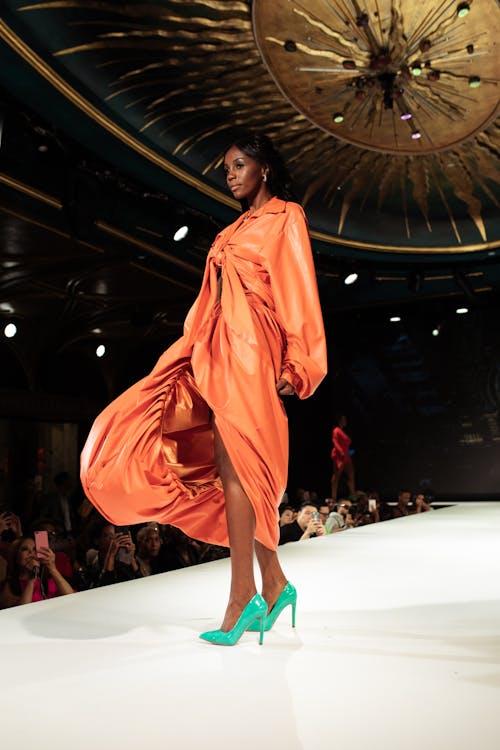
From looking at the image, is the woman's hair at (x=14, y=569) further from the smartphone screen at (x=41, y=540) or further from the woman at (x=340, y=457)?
the woman at (x=340, y=457)

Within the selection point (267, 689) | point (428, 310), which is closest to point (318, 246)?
point (428, 310)

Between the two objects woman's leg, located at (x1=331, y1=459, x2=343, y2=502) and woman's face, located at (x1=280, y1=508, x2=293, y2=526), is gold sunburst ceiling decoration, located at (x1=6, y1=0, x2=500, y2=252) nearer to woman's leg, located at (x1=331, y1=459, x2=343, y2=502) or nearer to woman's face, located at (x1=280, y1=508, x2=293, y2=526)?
woman's face, located at (x1=280, y1=508, x2=293, y2=526)

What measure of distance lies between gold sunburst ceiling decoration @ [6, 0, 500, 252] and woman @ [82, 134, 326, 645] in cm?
338

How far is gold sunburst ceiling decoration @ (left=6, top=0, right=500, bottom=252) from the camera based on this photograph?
4.92 metres

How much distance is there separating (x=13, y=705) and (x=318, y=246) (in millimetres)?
7959

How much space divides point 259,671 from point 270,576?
42 cm

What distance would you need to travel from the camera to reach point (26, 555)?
124 inches

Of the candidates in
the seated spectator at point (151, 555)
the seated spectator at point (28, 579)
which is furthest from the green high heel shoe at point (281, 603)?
the seated spectator at point (151, 555)

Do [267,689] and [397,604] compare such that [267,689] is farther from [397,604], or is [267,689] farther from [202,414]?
[397,604]

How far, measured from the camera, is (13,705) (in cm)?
117

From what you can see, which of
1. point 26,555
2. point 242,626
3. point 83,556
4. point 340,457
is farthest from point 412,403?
point 242,626

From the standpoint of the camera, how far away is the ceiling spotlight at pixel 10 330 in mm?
10469

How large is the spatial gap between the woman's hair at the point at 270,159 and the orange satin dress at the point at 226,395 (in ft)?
0.32

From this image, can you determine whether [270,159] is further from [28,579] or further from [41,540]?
[28,579]
